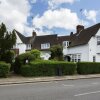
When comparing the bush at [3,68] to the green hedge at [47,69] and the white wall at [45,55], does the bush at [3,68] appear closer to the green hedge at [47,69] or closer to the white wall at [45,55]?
the green hedge at [47,69]

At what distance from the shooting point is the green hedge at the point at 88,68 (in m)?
32.0

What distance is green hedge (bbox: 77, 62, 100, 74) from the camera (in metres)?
32.0

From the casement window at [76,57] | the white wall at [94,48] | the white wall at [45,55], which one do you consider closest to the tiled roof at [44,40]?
the white wall at [45,55]

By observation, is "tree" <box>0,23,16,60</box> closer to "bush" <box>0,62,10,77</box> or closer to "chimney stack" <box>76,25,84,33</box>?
"bush" <box>0,62,10,77</box>

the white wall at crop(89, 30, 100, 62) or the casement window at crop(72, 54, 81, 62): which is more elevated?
the white wall at crop(89, 30, 100, 62)

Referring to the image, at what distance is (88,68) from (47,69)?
609 cm

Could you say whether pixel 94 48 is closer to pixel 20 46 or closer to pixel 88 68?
pixel 88 68

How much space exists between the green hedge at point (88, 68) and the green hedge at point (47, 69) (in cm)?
182

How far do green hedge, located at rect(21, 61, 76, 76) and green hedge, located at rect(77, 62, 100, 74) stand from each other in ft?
5.96

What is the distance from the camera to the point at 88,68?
32.6m

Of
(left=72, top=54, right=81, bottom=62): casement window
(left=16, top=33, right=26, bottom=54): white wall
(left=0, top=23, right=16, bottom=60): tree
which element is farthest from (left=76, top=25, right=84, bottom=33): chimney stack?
(left=0, top=23, right=16, bottom=60): tree

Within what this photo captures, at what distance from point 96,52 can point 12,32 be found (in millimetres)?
19910

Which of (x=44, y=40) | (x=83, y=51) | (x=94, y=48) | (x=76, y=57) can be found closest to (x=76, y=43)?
(x=76, y=57)

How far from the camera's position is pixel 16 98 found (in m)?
12.9
